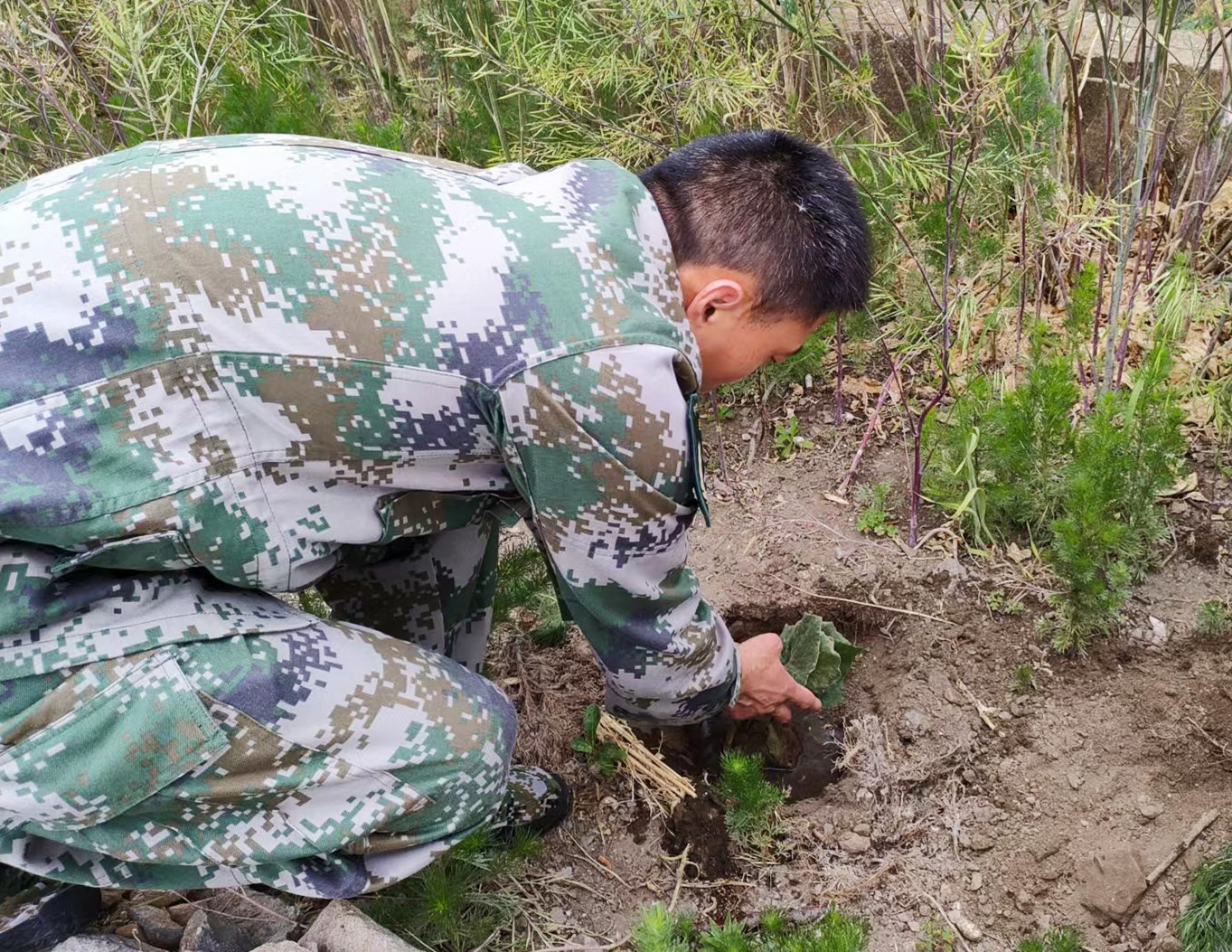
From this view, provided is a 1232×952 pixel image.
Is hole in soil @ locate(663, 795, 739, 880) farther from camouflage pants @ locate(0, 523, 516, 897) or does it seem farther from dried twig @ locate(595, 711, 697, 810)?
camouflage pants @ locate(0, 523, 516, 897)

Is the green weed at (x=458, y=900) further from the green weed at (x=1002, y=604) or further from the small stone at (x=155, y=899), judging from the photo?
the green weed at (x=1002, y=604)

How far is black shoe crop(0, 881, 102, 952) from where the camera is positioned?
2037mm

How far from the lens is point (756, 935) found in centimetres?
223

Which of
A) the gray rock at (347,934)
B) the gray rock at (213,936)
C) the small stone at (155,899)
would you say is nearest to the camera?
A: the gray rock at (347,934)

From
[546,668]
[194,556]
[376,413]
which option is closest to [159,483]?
[194,556]

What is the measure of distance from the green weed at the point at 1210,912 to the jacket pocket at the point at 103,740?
1957mm

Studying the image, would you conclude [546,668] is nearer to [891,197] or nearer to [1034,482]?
[1034,482]

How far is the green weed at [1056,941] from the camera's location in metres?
2.04

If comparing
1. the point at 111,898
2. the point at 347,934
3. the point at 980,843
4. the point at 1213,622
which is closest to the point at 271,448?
the point at 347,934

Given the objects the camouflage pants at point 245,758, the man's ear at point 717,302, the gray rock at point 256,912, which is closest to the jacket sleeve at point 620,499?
the man's ear at point 717,302

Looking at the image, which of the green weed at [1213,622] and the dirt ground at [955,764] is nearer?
the dirt ground at [955,764]

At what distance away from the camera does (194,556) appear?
167cm

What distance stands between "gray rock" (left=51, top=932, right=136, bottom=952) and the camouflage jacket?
2.55 ft

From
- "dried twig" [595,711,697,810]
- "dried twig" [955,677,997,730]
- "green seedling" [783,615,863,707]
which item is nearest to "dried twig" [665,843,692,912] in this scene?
"dried twig" [595,711,697,810]
